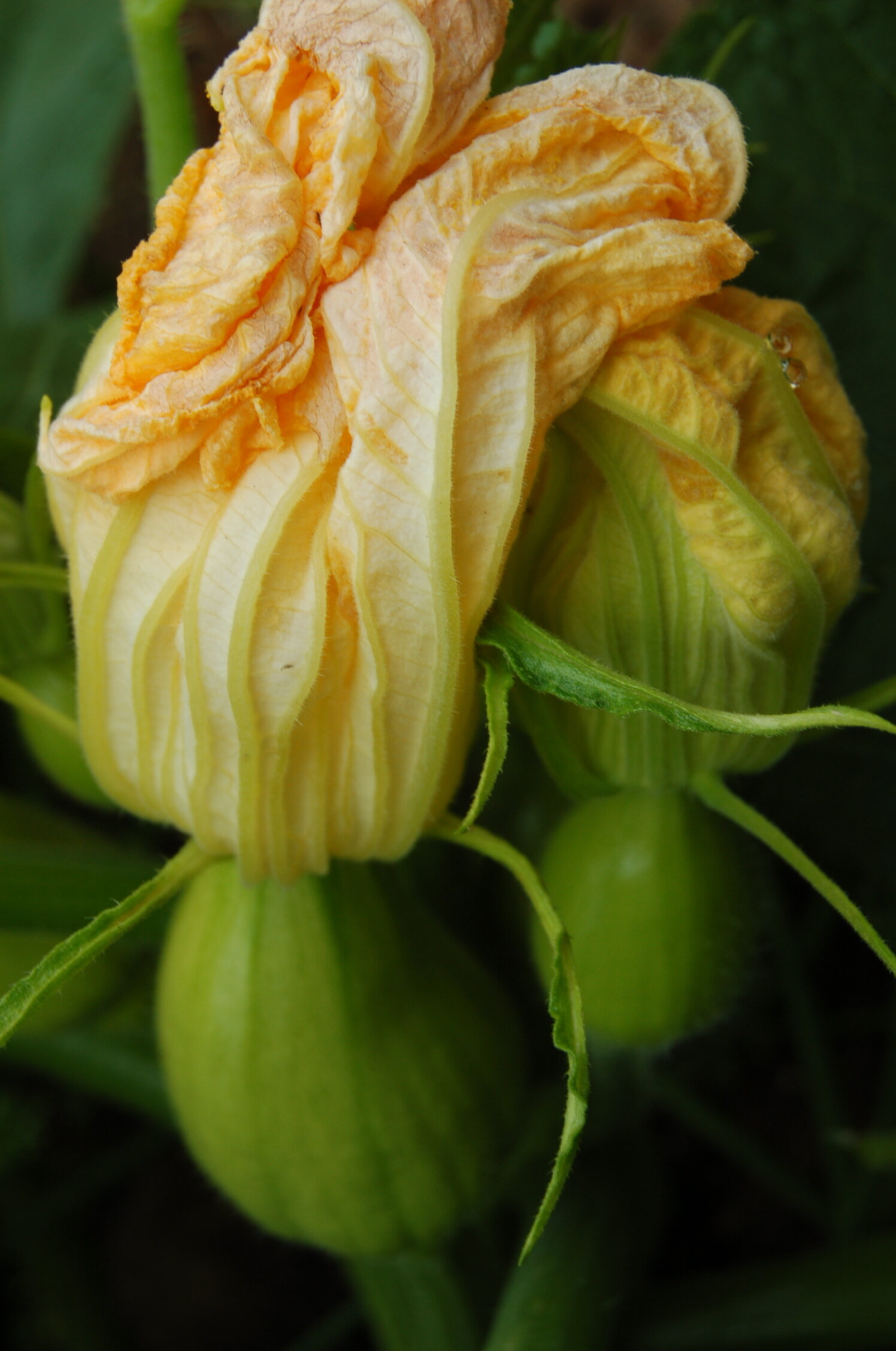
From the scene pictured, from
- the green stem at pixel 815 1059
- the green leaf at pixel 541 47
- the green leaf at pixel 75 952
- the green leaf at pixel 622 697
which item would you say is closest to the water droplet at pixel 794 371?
the green leaf at pixel 622 697

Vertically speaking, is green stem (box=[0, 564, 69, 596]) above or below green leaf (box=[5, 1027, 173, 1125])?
above

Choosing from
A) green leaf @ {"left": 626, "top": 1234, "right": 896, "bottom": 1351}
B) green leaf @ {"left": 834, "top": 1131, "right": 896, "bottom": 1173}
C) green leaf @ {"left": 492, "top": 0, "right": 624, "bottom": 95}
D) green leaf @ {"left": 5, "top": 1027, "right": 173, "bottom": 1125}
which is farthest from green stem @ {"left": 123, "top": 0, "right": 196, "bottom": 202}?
green leaf @ {"left": 626, "top": 1234, "right": 896, "bottom": 1351}

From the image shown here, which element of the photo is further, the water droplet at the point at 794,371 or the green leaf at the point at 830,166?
the green leaf at the point at 830,166

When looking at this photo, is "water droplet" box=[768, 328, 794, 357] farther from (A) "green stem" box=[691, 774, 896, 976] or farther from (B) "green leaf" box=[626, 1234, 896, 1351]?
(B) "green leaf" box=[626, 1234, 896, 1351]

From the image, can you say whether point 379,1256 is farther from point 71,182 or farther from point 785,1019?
point 71,182

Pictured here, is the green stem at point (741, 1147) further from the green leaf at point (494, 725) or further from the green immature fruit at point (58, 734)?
the green leaf at point (494, 725)

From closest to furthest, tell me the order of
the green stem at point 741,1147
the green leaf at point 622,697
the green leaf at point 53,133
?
1. the green leaf at point 622,697
2. the green stem at point 741,1147
3. the green leaf at point 53,133

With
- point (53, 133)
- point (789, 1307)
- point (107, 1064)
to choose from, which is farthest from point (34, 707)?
point (53, 133)
